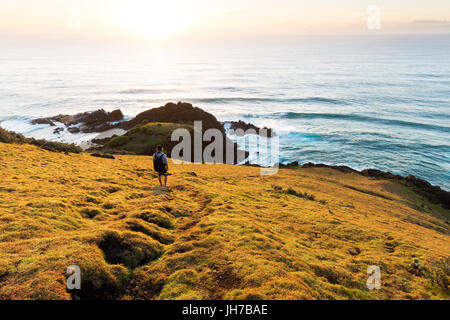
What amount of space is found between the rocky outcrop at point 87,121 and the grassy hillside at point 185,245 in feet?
208

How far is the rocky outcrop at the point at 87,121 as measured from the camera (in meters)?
80.8

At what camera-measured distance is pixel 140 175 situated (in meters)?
25.4

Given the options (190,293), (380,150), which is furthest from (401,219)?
(380,150)

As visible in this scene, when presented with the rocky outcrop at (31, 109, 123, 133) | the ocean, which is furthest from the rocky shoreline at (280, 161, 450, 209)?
the rocky outcrop at (31, 109, 123, 133)

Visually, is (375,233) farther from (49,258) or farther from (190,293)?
(49,258)

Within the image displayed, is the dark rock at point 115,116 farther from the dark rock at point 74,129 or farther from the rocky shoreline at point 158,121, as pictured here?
the dark rock at point 74,129

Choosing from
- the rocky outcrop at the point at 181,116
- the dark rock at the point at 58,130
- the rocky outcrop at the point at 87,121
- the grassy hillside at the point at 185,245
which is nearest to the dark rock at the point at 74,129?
the rocky outcrop at the point at 87,121

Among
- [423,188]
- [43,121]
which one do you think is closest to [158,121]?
[43,121]

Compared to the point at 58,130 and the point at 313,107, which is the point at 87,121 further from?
the point at 313,107

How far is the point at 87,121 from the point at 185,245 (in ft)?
294

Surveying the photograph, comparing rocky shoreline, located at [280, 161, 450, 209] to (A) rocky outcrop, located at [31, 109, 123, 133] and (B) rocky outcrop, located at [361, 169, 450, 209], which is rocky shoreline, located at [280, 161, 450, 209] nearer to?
(B) rocky outcrop, located at [361, 169, 450, 209]

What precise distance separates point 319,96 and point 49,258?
426 feet

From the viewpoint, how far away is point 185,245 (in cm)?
1163
